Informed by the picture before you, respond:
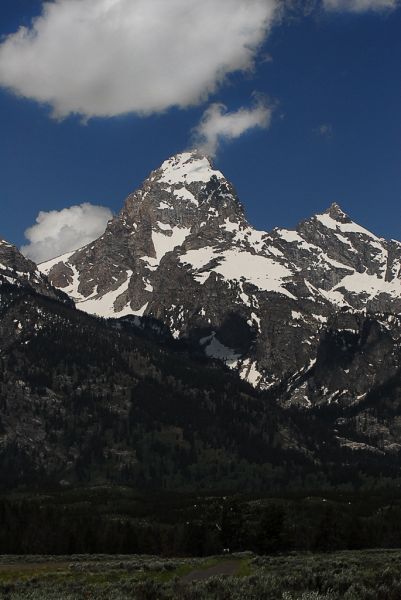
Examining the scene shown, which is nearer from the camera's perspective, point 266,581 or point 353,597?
point 353,597

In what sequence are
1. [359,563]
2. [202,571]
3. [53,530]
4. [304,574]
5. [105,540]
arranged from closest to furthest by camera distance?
[304,574] → [359,563] → [202,571] → [105,540] → [53,530]

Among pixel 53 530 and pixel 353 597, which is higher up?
pixel 353 597

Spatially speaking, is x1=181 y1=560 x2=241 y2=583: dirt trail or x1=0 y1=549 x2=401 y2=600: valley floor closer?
x1=0 y1=549 x2=401 y2=600: valley floor

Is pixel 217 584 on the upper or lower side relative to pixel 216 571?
upper

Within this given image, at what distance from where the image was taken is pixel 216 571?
88125 mm

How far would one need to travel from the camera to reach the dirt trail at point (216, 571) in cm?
8182

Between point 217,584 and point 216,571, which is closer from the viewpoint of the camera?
point 217,584

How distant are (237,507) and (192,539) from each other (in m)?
13.3

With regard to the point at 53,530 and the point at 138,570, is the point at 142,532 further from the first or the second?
the point at 138,570

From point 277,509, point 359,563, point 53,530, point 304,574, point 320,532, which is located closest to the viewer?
point 304,574

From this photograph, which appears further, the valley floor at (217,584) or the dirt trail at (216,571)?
the dirt trail at (216,571)

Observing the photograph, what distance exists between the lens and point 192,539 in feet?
568

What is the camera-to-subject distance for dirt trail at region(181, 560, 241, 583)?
81.8 m

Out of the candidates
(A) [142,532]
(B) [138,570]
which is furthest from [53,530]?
(B) [138,570]
